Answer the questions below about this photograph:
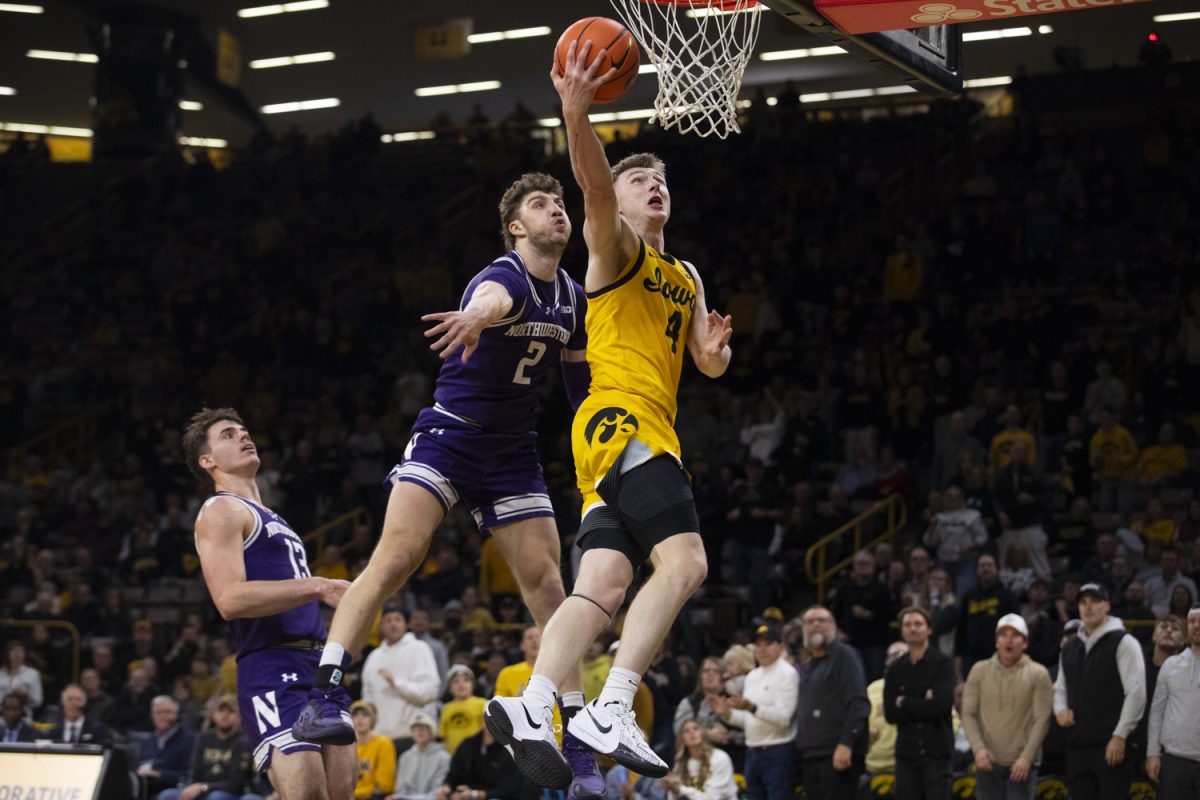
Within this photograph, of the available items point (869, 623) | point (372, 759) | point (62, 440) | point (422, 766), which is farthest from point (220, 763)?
point (62, 440)

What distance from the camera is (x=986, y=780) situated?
38.9 ft

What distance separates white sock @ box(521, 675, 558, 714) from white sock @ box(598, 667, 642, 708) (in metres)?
0.19

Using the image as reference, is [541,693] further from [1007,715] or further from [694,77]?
[1007,715]

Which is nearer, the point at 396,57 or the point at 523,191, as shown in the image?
the point at 523,191

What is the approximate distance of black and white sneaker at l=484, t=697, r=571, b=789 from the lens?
5.47m

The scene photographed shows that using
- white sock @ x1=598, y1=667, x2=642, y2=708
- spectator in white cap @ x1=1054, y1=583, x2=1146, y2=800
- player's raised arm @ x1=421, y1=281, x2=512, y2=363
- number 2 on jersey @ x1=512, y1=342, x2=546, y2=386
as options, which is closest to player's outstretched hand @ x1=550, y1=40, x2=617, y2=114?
player's raised arm @ x1=421, y1=281, x2=512, y2=363

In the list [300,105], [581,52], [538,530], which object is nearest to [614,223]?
[581,52]

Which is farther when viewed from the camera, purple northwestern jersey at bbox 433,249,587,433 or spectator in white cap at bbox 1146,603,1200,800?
spectator in white cap at bbox 1146,603,1200,800

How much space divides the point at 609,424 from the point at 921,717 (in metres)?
6.73

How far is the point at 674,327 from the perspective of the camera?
6402 millimetres

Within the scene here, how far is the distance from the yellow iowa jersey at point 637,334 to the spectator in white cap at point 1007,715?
658 cm

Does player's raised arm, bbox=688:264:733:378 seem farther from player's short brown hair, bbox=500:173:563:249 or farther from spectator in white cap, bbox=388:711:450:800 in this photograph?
→ spectator in white cap, bbox=388:711:450:800

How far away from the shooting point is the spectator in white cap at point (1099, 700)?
1148cm

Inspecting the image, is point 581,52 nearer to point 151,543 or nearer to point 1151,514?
point 1151,514
